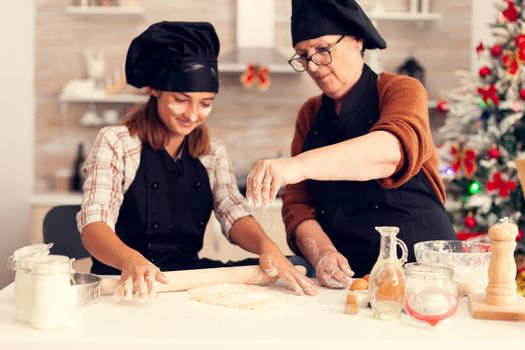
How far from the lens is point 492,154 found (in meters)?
3.98

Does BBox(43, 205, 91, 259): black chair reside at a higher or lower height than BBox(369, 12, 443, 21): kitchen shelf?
lower

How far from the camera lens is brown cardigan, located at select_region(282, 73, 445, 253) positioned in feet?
6.34

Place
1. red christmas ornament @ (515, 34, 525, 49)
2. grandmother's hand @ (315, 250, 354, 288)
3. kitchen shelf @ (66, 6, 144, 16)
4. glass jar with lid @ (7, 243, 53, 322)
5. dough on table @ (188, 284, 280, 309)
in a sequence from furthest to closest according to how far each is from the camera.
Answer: kitchen shelf @ (66, 6, 144, 16) → red christmas ornament @ (515, 34, 525, 49) → grandmother's hand @ (315, 250, 354, 288) → dough on table @ (188, 284, 280, 309) → glass jar with lid @ (7, 243, 53, 322)

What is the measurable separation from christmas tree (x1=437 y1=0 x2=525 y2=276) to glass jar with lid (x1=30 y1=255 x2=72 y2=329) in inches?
115

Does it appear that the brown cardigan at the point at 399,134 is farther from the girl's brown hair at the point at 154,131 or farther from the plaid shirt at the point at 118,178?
the girl's brown hair at the point at 154,131

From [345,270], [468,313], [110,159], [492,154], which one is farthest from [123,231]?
[492,154]

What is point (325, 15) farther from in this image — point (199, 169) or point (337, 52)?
point (199, 169)

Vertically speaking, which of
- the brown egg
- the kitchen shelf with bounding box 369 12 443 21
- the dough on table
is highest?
the kitchen shelf with bounding box 369 12 443 21

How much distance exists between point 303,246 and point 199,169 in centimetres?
43

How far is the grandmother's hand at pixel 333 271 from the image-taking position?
1.88m

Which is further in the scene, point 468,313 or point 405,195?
point 405,195

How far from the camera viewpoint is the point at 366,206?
2.19m

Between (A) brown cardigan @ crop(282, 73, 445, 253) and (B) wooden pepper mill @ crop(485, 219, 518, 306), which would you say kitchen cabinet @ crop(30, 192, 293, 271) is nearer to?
(A) brown cardigan @ crop(282, 73, 445, 253)

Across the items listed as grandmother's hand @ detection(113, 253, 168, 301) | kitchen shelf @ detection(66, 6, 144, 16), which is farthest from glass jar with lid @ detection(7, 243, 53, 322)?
kitchen shelf @ detection(66, 6, 144, 16)
